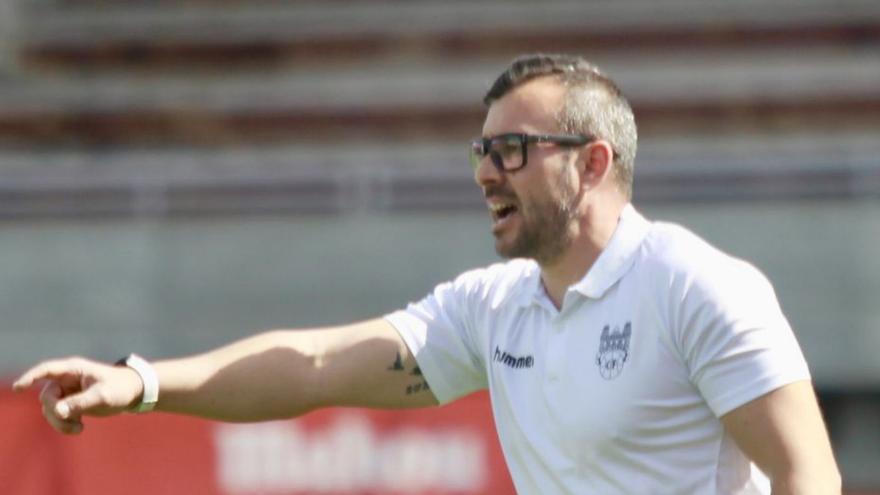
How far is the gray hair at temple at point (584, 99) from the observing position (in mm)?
3650

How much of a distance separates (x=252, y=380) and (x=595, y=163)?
951 millimetres

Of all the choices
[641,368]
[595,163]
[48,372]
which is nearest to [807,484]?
[641,368]

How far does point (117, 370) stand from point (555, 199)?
1019mm

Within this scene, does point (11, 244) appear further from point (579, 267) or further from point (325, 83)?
point (579, 267)

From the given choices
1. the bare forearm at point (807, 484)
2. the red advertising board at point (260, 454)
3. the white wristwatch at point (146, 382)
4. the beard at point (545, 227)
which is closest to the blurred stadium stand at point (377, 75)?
the red advertising board at point (260, 454)

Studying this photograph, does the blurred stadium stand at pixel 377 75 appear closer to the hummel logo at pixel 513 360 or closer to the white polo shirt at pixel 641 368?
the hummel logo at pixel 513 360

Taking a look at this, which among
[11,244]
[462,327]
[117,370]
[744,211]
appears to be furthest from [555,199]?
[11,244]

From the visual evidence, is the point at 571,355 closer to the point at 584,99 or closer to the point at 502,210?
the point at 502,210

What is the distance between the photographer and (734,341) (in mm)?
3238

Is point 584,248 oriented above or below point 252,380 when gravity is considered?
above

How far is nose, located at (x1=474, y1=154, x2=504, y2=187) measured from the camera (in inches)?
144

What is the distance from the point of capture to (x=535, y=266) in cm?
394

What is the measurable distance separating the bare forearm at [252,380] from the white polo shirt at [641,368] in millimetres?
474

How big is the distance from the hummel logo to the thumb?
863 mm
